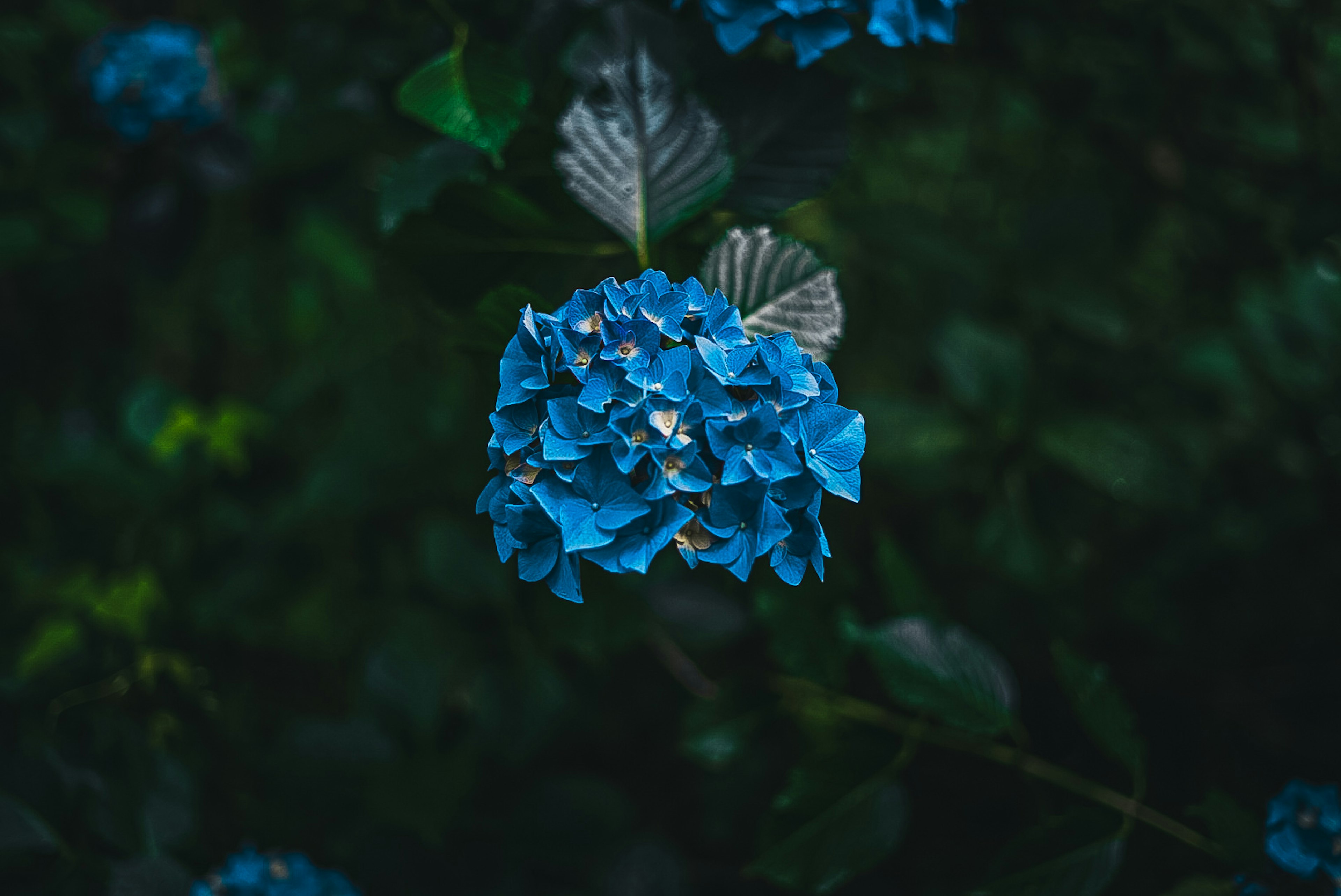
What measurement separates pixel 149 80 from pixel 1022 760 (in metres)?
2.06

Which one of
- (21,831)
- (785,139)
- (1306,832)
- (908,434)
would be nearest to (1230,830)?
(1306,832)

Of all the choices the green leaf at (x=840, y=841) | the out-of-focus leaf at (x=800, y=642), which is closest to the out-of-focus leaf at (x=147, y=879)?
the green leaf at (x=840, y=841)

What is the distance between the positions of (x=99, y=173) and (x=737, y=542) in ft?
6.18

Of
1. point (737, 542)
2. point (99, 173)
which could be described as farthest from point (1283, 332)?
point (99, 173)

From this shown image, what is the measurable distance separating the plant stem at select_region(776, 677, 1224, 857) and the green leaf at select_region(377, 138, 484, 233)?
2.89 feet

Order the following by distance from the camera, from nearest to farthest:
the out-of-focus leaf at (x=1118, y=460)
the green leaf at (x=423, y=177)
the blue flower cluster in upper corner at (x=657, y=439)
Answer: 1. the blue flower cluster in upper corner at (x=657, y=439)
2. the green leaf at (x=423, y=177)
3. the out-of-focus leaf at (x=1118, y=460)

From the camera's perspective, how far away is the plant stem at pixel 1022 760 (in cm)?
117

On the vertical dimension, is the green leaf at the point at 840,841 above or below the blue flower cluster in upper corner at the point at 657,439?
below

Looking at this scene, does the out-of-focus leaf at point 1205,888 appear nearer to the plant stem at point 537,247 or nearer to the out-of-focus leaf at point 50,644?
the plant stem at point 537,247

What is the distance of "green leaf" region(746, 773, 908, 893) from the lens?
1069mm

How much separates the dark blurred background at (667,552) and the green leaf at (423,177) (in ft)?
0.08

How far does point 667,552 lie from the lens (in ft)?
4.46

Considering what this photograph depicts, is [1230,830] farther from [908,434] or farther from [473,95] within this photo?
[473,95]

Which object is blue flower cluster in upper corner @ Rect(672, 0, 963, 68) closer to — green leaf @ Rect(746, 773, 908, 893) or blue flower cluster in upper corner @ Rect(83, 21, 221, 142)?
green leaf @ Rect(746, 773, 908, 893)
